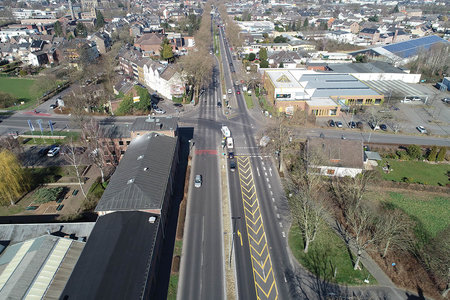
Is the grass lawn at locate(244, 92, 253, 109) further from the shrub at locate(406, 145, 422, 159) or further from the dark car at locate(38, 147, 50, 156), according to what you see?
the dark car at locate(38, 147, 50, 156)

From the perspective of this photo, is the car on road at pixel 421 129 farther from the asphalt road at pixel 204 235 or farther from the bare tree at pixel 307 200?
the asphalt road at pixel 204 235

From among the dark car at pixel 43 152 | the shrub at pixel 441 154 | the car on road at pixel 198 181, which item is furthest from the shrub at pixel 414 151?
the dark car at pixel 43 152

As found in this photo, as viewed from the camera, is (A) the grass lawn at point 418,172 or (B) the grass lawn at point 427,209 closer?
(B) the grass lawn at point 427,209

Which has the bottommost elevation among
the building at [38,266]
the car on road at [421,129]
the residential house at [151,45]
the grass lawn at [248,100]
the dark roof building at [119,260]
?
the car on road at [421,129]

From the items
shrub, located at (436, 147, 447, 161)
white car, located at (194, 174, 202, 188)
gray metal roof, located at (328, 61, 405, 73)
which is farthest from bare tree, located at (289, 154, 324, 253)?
gray metal roof, located at (328, 61, 405, 73)

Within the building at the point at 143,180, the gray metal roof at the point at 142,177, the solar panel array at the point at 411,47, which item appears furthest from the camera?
the solar panel array at the point at 411,47

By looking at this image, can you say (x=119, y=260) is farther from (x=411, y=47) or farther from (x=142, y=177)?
(x=411, y=47)

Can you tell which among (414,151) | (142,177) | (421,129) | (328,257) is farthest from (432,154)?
(142,177)

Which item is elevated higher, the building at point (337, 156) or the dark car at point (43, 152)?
the building at point (337, 156)
